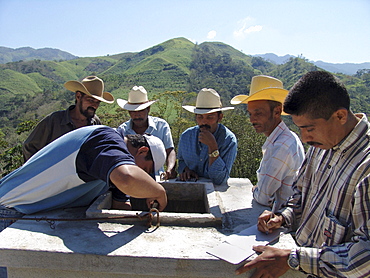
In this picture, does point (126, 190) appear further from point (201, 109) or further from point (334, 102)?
point (201, 109)

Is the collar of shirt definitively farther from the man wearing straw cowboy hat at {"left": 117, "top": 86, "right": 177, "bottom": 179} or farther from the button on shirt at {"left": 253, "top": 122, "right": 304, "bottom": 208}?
the man wearing straw cowboy hat at {"left": 117, "top": 86, "right": 177, "bottom": 179}

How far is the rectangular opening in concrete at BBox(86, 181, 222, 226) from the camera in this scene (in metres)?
2.18

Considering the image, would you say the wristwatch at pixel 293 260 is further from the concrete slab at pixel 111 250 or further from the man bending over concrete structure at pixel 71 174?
the man bending over concrete structure at pixel 71 174

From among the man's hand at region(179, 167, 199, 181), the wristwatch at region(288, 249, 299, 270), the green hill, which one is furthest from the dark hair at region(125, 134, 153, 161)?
the green hill

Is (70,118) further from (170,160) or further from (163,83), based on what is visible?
(163,83)

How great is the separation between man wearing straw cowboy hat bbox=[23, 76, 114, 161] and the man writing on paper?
2.61 metres

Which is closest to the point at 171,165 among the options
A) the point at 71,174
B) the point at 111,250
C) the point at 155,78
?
the point at 71,174

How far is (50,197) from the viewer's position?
222 centimetres

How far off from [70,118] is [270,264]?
279cm

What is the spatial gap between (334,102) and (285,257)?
850mm

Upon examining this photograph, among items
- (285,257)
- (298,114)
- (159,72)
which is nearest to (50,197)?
(285,257)

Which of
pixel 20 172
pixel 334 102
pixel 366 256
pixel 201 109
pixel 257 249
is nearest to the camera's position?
pixel 366 256

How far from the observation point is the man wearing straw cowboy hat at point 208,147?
3.07m

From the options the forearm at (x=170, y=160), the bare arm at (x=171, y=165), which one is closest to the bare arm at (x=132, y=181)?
the bare arm at (x=171, y=165)
